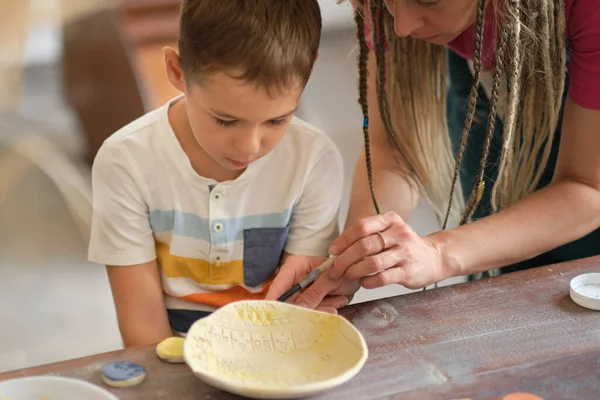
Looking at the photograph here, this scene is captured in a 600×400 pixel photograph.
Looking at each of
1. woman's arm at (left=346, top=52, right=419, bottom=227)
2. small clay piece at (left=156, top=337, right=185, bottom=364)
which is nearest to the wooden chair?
woman's arm at (left=346, top=52, right=419, bottom=227)

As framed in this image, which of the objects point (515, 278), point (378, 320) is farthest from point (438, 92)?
point (378, 320)

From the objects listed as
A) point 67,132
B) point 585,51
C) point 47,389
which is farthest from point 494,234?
point 67,132

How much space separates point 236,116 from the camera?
111cm

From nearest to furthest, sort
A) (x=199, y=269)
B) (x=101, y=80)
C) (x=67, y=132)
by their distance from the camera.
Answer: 1. (x=199, y=269)
2. (x=101, y=80)
3. (x=67, y=132)

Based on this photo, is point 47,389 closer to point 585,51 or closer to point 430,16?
point 430,16

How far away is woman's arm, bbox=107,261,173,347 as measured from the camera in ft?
4.07

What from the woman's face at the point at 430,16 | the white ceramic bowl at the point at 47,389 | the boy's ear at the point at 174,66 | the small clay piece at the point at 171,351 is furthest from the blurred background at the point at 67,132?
the white ceramic bowl at the point at 47,389

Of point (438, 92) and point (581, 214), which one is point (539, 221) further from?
point (438, 92)

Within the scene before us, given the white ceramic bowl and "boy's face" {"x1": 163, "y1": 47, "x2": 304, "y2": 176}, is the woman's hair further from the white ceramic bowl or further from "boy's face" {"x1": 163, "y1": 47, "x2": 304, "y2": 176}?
the white ceramic bowl

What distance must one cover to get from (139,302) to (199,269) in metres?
0.11

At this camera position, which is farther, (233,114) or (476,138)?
(476,138)

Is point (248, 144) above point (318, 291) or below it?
above

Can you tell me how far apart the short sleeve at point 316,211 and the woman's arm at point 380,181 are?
0.14m

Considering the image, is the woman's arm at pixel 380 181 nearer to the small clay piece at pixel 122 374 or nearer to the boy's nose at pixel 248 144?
the boy's nose at pixel 248 144
